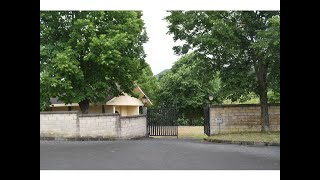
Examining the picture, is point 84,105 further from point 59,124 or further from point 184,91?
point 184,91

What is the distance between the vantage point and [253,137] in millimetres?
9094

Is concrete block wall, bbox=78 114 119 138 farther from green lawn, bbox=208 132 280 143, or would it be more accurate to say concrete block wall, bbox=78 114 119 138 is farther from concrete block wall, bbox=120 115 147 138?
green lawn, bbox=208 132 280 143

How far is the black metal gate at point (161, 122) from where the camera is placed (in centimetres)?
1126

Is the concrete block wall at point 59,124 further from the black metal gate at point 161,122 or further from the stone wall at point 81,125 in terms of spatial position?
the black metal gate at point 161,122

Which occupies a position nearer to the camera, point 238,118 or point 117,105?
point 238,118

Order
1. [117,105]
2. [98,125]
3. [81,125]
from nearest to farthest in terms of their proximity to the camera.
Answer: [81,125] < [98,125] < [117,105]

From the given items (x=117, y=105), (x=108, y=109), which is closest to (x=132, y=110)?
(x=117, y=105)

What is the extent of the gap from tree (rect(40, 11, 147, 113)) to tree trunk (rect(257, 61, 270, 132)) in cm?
A: 308

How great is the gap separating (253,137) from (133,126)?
3.10 metres

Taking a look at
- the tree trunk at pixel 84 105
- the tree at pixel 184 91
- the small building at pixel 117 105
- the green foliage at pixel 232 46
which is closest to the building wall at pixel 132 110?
the small building at pixel 117 105
